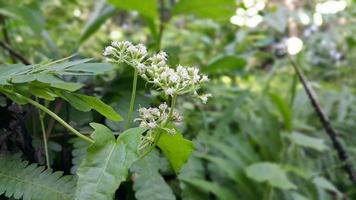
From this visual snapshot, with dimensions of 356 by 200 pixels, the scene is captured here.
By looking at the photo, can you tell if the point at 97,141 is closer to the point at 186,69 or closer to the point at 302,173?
the point at 186,69

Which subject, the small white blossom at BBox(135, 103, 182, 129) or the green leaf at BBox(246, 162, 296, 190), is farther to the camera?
the green leaf at BBox(246, 162, 296, 190)

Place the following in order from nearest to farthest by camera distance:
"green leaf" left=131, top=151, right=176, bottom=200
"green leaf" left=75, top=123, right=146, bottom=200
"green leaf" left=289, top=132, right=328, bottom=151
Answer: "green leaf" left=75, top=123, right=146, bottom=200
"green leaf" left=131, top=151, right=176, bottom=200
"green leaf" left=289, top=132, right=328, bottom=151

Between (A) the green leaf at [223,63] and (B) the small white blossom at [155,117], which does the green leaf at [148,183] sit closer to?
(B) the small white blossom at [155,117]

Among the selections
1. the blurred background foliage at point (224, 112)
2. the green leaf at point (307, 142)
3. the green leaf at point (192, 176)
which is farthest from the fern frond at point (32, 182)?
the green leaf at point (307, 142)

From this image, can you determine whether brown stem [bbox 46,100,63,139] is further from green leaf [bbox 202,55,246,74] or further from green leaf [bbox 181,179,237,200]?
green leaf [bbox 202,55,246,74]

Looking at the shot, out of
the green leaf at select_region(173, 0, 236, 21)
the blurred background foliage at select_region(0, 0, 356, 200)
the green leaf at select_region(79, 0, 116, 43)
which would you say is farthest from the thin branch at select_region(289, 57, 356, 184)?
the green leaf at select_region(79, 0, 116, 43)

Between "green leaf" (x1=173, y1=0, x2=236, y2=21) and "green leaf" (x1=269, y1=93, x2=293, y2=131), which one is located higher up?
"green leaf" (x1=173, y1=0, x2=236, y2=21)
